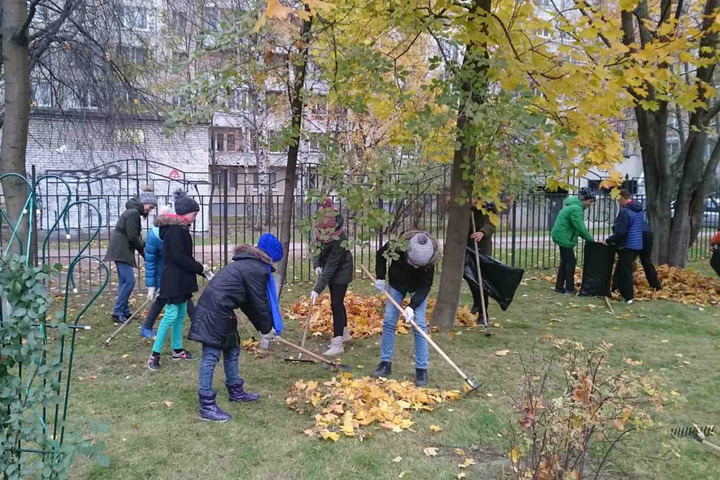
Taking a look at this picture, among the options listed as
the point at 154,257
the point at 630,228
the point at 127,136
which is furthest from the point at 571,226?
the point at 127,136

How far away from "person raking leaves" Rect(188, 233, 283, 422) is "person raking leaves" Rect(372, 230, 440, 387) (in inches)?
42.7

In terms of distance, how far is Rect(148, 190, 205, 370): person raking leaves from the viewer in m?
5.44

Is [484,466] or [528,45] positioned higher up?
[528,45]

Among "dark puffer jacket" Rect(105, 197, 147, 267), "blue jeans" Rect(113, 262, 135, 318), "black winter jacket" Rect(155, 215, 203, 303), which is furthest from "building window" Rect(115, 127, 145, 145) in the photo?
"black winter jacket" Rect(155, 215, 203, 303)

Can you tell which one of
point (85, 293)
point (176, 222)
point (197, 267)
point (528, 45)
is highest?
point (528, 45)

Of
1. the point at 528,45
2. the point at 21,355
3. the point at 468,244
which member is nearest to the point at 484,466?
the point at 21,355

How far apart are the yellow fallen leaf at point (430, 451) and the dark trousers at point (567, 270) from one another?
6.43 m

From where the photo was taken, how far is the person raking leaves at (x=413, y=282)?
493 centimetres

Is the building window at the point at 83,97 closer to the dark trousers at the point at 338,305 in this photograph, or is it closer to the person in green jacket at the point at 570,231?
the dark trousers at the point at 338,305

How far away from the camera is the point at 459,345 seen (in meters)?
6.52

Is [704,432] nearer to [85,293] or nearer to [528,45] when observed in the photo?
[528,45]

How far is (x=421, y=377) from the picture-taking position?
17.0 ft

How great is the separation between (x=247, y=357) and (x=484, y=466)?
10.1ft

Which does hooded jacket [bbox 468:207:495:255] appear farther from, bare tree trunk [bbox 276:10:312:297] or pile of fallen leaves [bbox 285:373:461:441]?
pile of fallen leaves [bbox 285:373:461:441]
